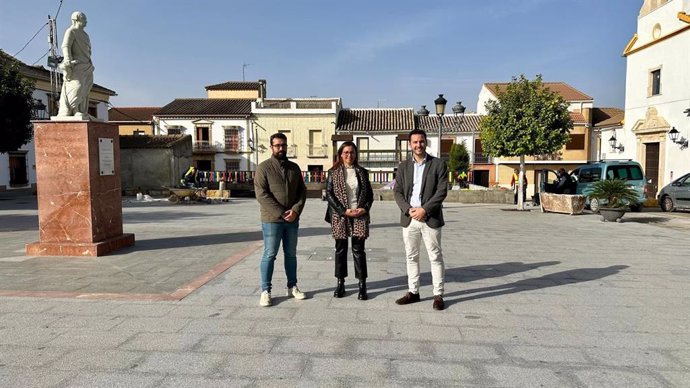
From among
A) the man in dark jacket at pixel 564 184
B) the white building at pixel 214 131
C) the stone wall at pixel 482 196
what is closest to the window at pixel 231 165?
the white building at pixel 214 131

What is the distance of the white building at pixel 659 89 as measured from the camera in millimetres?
18000

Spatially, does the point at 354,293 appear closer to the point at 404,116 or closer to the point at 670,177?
the point at 670,177

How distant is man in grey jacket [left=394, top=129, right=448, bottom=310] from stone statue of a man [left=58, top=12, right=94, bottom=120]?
5.14 meters

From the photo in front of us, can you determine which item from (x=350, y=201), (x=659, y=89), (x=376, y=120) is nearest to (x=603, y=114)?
(x=376, y=120)

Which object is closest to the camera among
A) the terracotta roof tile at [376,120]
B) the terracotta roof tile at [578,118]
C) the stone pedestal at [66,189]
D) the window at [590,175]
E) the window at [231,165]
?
the stone pedestal at [66,189]

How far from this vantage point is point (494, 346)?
333 centimetres

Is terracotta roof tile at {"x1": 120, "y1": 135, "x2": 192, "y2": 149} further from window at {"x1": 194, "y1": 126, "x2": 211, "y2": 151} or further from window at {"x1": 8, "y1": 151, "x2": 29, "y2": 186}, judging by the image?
window at {"x1": 194, "y1": 126, "x2": 211, "y2": 151}

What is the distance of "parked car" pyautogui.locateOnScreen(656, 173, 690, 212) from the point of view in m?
14.4

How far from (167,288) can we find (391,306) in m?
2.49

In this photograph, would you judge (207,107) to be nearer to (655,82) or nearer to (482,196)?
(482,196)

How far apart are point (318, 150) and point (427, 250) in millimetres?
33819

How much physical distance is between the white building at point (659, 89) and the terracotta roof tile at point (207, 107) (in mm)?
27521

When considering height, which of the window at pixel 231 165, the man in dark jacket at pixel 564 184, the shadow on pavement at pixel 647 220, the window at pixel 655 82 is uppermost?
the window at pixel 655 82

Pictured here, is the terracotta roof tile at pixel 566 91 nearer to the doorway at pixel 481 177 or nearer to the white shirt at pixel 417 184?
the doorway at pixel 481 177
